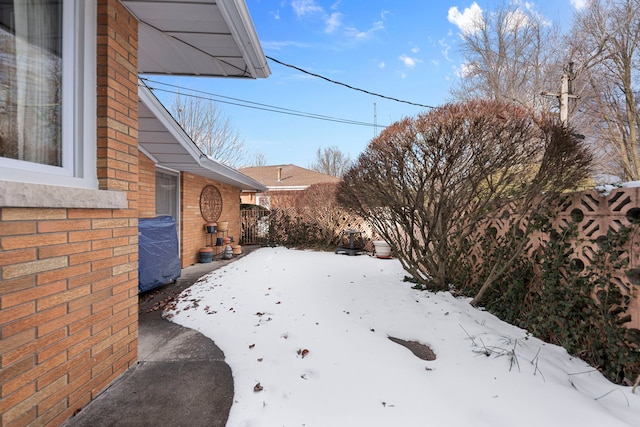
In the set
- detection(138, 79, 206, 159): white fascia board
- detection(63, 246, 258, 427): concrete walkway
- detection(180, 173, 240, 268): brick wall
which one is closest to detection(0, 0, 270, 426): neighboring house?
detection(63, 246, 258, 427): concrete walkway

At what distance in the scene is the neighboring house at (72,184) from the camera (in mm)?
1547

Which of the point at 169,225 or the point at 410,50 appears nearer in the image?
the point at 169,225

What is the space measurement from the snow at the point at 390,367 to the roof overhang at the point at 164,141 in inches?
113

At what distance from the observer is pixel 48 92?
183 centimetres

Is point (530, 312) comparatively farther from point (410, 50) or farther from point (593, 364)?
point (410, 50)

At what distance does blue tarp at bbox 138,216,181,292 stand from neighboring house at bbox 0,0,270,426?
8.82ft

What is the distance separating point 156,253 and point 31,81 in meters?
3.91

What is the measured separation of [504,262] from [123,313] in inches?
171

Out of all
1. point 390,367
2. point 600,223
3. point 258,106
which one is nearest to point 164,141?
point 390,367

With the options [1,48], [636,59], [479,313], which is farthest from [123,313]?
[636,59]

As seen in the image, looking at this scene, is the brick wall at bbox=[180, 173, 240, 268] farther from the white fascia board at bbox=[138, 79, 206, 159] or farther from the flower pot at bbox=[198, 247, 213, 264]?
the white fascia board at bbox=[138, 79, 206, 159]

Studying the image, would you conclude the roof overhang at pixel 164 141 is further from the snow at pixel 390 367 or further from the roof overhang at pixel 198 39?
the snow at pixel 390 367

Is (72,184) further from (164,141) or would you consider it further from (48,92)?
(164,141)

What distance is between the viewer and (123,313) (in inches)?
92.3
